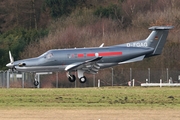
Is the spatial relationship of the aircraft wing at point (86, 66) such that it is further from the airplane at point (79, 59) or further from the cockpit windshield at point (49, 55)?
the cockpit windshield at point (49, 55)

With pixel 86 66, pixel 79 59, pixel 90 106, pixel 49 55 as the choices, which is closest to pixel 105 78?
pixel 79 59

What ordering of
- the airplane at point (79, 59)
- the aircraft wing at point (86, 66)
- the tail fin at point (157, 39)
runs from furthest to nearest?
the tail fin at point (157, 39) < the airplane at point (79, 59) < the aircraft wing at point (86, 66)

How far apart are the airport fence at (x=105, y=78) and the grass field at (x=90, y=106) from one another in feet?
53.6

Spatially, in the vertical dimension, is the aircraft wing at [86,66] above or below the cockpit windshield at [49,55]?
below

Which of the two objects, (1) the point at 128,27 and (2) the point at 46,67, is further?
(1) the point at 128,27

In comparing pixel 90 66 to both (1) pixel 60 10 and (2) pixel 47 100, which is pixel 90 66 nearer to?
(2) pixel 47 100

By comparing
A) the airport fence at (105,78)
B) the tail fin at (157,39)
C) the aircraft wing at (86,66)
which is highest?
the tail fin at (157,39)

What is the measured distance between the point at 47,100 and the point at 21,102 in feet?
5.58

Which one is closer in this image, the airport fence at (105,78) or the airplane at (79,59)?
the airplane at (79,59)

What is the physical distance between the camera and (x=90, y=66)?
1923 inches

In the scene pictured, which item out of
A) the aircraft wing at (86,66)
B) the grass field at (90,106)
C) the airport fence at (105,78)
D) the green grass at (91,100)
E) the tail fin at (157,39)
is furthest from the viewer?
the airport fence at (105,78)

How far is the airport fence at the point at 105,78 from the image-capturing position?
54.7m

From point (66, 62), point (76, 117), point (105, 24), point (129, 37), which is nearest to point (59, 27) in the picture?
point (105, 24)

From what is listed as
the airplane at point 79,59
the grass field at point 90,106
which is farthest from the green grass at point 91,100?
the airplane at point 79,59
